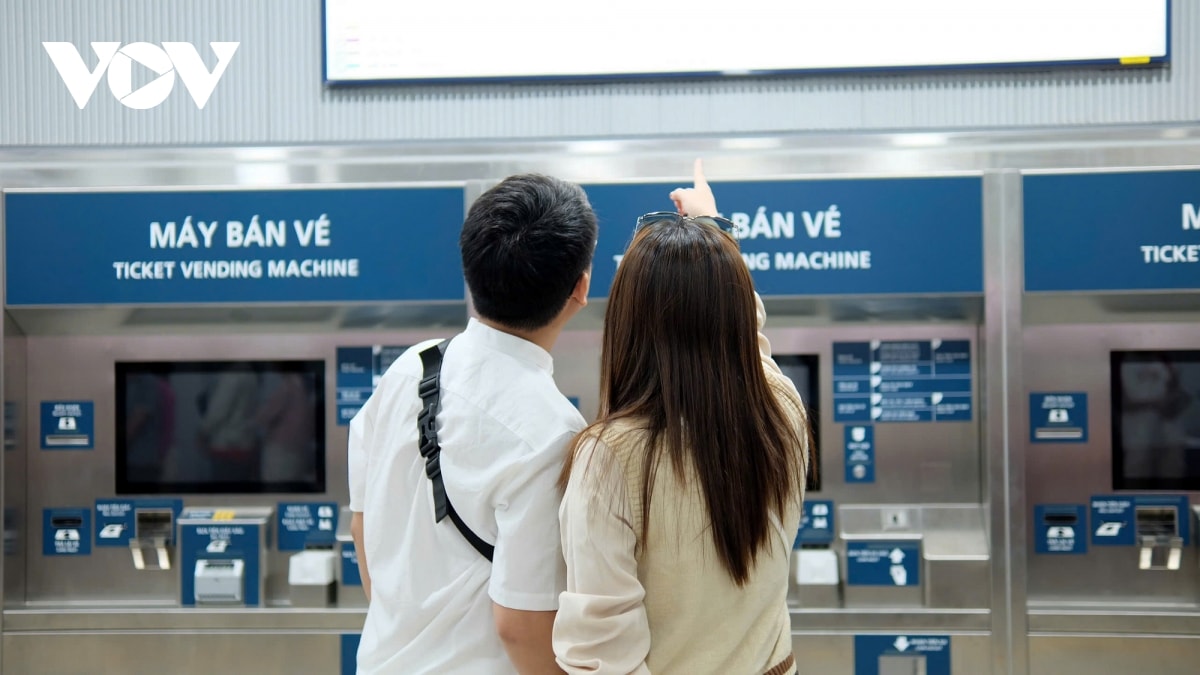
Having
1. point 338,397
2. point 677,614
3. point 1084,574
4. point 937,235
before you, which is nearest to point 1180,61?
point 937,235

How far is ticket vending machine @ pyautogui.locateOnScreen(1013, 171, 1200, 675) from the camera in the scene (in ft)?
8.69

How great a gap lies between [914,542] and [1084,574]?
0.51m

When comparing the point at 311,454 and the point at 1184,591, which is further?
the point at 311,454

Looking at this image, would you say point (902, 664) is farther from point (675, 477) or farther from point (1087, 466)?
point (675, 477)

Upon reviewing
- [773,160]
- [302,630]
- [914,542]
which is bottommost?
[302,630]

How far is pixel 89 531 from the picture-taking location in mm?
2959

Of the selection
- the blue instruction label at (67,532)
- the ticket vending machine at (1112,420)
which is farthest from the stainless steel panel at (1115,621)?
the blue instruction label at (67,532)

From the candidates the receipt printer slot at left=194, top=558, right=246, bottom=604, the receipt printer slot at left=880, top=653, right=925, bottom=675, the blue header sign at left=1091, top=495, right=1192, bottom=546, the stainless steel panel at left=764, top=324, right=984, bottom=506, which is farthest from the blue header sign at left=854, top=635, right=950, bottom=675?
the receipt printer slot at left=194, top=558, right=246, bottom=604

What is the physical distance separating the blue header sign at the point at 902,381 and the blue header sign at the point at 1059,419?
0.62 feet

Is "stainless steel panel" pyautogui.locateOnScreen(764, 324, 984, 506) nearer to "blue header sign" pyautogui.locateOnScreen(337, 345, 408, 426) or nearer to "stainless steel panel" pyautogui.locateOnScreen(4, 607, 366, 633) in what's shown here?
"blue header sign" pyautogui.locateOnScreen(337, 345, 408, 426)

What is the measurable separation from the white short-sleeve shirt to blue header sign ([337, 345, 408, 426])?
1.41 meters

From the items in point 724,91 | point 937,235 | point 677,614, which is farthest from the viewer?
point 724,91

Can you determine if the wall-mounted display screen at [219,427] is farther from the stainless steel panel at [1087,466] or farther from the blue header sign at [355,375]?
the stainless steel panel at [1087,466]

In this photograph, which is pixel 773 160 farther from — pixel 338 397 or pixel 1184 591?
pixel 1184 591
